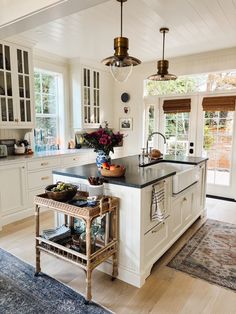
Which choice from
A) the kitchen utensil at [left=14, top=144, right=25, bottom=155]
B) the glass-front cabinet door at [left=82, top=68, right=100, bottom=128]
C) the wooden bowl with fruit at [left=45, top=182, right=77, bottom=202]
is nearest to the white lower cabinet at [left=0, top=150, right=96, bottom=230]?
the kitchen utensil at [left=14, top=144, right=25, bottom=155]

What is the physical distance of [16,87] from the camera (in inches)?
148

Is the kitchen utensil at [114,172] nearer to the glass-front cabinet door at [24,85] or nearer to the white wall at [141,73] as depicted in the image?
the glass-front cabinet door at [24,85]

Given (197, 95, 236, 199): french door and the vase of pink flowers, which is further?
(197, 95, 236, 199): french door

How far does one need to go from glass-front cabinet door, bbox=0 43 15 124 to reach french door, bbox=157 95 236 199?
2994 millimetres

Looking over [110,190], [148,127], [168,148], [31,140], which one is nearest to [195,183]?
[110,190]

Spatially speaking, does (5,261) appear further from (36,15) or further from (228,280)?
(36,15)

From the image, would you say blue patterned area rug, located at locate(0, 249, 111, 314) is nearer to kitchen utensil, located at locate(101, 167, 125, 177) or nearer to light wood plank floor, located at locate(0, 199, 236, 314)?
light wood plank floor, located at locate(0, 199, 236, 314)

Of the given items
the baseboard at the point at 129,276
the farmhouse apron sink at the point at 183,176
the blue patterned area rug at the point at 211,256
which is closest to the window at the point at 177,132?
the farmhouse apron sink at the point at 183,176

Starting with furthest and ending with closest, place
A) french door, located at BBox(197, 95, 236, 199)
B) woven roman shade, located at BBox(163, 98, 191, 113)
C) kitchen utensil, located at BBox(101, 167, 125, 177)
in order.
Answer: woven roman shade, located at BBox(163, 98, 191, 113) < french door, located at BBox(197, 95, 236, 199) < kitchen utensil, located at BBox(101, 167, 125, 177)

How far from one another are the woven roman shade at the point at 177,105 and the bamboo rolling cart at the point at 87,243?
3404mm

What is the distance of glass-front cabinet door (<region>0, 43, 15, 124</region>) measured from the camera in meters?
3.58

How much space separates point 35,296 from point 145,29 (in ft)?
11.2

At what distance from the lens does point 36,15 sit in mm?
1998

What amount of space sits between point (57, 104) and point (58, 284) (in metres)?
3.64
